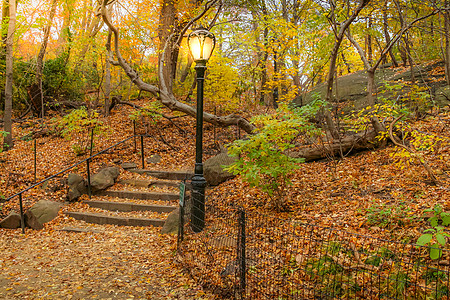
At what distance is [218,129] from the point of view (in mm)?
12094

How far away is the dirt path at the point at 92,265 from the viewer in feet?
12.8

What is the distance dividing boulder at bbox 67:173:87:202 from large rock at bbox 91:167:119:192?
0.24 metres

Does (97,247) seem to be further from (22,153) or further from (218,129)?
(218,129)

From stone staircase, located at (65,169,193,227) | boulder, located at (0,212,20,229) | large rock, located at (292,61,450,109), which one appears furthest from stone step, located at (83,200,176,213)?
large rock, located at (292,61,450,109)

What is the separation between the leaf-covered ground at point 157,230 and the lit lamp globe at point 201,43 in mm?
3011

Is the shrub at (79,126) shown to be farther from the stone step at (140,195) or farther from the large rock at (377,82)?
the large rock at (377,82)

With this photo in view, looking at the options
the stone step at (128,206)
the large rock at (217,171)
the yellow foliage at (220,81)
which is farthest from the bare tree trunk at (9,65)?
the large rock at (217,171)

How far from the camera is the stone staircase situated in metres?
6.89

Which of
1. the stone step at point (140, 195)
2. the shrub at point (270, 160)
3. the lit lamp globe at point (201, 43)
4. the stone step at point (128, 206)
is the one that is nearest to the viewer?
the shrub at point (270, 160)

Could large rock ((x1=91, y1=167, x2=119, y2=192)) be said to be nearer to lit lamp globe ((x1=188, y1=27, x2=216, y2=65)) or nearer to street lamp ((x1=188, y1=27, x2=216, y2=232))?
street lamp ((x1=188, y1=27, x2=216, y2=232))

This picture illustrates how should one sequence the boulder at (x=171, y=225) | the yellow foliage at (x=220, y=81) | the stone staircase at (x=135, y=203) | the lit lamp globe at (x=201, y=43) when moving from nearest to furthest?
1. the lit lamp globe at (x=201, y=43)
2. the boulder at (x=171, y=225)
3. the stone staircase at (x=135, y=203)
4. the yellow foliage at (x=220, y=81)

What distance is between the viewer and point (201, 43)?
5559 millimetres

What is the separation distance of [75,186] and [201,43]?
4.99 meters

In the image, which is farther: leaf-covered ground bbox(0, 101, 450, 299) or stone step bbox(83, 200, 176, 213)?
stone step bbox(83, 200, 176, 213)
